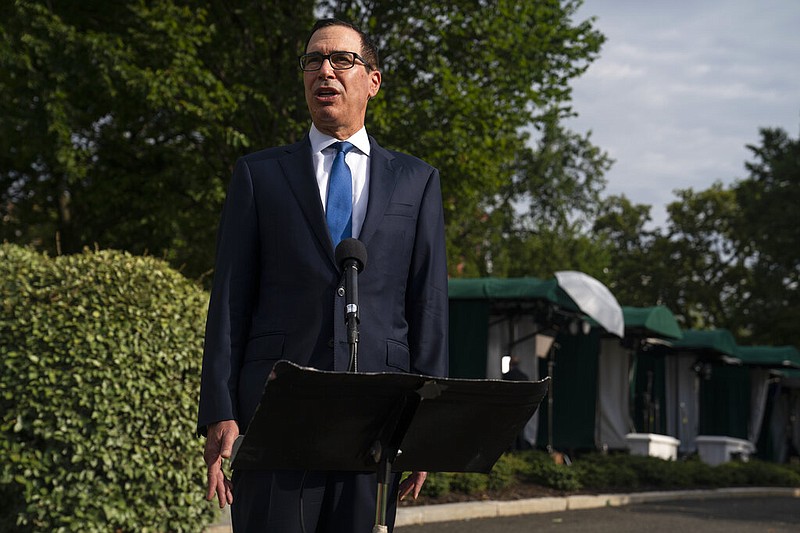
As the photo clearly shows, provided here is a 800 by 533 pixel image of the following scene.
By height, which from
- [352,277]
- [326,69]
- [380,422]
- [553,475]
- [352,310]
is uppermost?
[326,69]

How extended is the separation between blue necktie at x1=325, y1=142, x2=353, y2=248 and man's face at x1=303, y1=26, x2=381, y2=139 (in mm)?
102

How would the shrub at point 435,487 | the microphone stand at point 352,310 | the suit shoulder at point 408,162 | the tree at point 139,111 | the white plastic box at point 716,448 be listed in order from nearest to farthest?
the microphone stand at point 352,310, the suit shoulder at point 408,162, the shrub at point 435,487, the tree at point 139,111, the white plastic box at point 716,448

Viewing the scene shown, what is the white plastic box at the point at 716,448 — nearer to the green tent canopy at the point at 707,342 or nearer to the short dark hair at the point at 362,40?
the green tent canopy at the point at 707,342

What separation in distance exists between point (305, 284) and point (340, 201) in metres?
0.33

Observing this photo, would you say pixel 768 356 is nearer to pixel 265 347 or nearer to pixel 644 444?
pixel 644 444

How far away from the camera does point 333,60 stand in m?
3.38

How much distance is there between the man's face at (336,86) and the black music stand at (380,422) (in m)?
1.05

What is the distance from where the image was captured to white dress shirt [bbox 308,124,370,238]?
11.4ft

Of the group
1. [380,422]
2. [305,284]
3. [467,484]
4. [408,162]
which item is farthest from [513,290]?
[380,422]

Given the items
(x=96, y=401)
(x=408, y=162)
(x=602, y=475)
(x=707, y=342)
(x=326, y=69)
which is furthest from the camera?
(x=707, y=342)

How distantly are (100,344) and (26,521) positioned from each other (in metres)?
1.40

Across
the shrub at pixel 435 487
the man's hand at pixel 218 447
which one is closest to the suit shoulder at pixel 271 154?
the man's hand at pixel 218 447

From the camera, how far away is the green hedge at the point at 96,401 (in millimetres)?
7711

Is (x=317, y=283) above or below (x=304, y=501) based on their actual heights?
above
